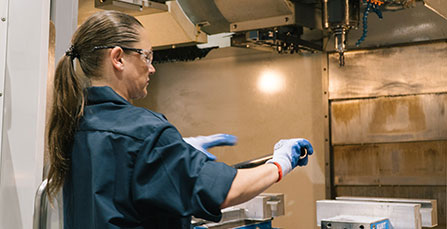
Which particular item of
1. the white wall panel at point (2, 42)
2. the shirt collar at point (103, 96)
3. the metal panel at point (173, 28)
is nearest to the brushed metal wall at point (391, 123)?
the metal panel at point (173, 28)

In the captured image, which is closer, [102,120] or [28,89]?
[102,120]

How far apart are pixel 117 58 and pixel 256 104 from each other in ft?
8.65

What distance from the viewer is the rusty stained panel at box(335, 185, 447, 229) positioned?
296 centimetres

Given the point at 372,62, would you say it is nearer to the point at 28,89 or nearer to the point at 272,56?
the point at 272,56

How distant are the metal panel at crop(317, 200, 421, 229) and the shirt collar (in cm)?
148

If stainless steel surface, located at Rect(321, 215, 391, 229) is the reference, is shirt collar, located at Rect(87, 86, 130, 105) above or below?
above

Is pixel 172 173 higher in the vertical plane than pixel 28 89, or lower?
lower

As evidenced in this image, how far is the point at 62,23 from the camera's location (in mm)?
1367

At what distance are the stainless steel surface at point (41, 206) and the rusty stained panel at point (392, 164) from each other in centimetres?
241

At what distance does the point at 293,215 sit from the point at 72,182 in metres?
2.66

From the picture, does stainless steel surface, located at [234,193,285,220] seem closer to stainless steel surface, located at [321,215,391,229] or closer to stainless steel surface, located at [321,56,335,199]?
stainless steel surface, located at [321,215,391,229]

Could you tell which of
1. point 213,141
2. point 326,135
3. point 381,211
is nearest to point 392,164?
point 326,135

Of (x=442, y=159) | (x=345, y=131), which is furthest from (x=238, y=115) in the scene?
(x=442, y=159)

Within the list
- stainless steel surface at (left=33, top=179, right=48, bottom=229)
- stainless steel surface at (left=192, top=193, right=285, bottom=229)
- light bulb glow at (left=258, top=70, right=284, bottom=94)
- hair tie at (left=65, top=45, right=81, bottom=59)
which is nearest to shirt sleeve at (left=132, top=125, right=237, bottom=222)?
hair tie at (left=65, top=45, right=81, bottom=59)
